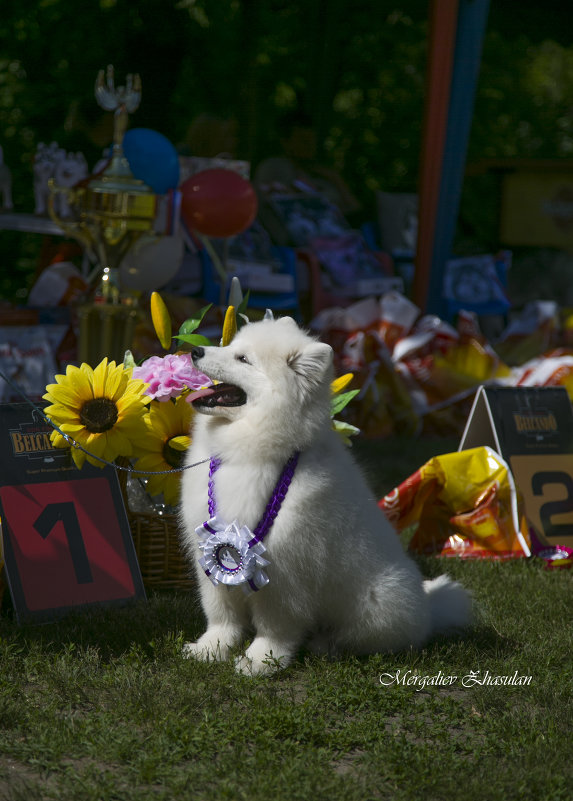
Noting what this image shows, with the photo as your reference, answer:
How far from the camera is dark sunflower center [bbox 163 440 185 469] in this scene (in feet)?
9.14

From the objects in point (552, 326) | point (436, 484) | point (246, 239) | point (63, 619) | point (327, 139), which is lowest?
point (63, 619)

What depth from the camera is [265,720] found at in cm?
209

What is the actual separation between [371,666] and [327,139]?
25.3 feet

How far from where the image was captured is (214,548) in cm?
228

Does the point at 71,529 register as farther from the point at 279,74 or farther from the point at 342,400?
the point at 279,74

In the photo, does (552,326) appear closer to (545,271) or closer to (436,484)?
(545,271)

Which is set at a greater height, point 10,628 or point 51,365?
point 51,365

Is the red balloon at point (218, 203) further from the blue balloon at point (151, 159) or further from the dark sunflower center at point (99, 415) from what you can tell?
the dark sunflower center at point (99, 415)

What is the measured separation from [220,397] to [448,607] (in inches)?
39.6

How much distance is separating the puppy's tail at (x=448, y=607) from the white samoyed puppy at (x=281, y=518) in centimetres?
22

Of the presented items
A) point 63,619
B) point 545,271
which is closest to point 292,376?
point 63,619

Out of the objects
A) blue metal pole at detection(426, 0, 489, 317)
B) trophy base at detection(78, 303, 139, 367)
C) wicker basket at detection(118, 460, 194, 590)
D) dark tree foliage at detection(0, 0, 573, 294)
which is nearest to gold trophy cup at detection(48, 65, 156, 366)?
trophy base at detection(78, 303, 139, 367)

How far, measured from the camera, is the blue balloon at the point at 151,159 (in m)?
5.04

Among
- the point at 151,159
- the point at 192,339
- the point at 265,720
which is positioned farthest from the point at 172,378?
the point at 151,159
